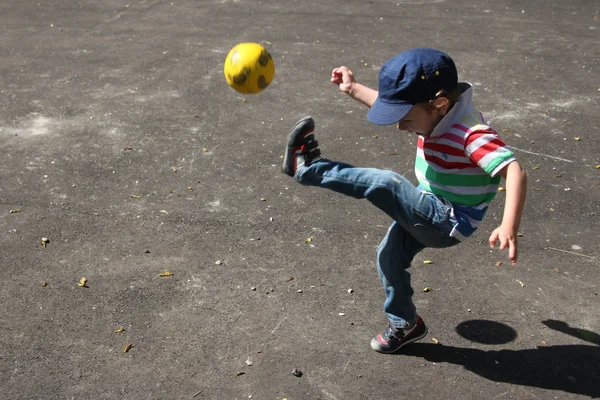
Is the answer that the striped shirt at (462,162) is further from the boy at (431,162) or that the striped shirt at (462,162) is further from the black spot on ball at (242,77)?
the black spot on ball at (242,77)

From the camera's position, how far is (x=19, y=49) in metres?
10.7

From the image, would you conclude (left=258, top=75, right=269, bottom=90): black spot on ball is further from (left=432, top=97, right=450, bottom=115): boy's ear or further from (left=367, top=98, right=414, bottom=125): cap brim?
(left=432, top=97, right=450, bottom=115): boy's ear

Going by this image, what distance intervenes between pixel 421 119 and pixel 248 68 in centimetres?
187

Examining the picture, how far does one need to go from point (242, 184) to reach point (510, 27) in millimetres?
7093

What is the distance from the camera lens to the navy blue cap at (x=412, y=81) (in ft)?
12.6

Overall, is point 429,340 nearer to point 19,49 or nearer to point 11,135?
point 11,135

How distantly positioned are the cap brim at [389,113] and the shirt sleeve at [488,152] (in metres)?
0.39

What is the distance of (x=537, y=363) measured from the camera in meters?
4.55

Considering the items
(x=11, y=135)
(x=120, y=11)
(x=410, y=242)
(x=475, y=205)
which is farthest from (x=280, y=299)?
(x=120, y=11)

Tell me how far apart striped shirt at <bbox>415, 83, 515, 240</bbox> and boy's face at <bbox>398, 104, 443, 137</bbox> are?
1.6 inches

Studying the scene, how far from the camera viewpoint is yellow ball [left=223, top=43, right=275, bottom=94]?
17.7 feet

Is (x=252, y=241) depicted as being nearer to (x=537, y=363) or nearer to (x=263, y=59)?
(x=263, y=59)

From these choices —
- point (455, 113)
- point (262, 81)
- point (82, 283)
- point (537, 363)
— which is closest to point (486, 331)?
point (537, 363)

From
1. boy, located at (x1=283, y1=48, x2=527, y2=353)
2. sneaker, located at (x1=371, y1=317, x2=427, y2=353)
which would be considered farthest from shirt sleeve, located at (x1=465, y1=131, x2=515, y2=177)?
sneaker, located at (x1=371, y1=317, x2=427, y2=353)
